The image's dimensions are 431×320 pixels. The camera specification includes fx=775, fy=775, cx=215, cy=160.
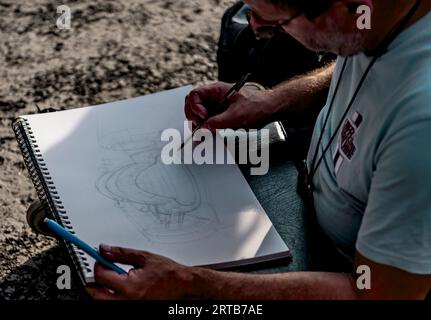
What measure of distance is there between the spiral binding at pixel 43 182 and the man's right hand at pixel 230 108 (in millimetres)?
292

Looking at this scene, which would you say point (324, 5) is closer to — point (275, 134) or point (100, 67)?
point (275, 134)

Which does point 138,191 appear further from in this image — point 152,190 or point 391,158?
point 391,158

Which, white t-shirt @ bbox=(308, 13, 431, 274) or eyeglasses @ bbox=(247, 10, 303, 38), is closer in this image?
white t-shirt @ bbox=(308, 13, 431, 274)

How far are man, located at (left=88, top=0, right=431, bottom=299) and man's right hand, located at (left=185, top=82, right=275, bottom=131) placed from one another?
21cm

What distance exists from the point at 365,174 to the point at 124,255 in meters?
0.38

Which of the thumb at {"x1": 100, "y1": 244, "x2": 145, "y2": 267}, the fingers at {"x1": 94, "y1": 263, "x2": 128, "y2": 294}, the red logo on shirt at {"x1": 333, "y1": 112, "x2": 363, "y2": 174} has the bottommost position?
the fingers at {"x1": 94, "y1": 263, "x2": 128, "y2": 294}

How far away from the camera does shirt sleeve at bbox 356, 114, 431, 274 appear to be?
1.02 meters

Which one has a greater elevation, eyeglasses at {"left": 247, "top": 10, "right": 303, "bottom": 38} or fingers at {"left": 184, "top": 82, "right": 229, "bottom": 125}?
eyeglasses at {"left": 247, "top": 10, "right": 303, "bottom": 38}

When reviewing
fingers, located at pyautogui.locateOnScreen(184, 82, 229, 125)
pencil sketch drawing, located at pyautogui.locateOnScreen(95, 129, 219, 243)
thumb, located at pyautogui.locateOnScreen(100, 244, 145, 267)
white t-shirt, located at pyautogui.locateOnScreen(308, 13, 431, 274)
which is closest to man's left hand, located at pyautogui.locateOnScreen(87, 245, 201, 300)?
thumb, located at pyautogui.locateOnScreen(100, 244, 145, 267)

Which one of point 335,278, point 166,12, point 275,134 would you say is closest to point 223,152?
point 275,134

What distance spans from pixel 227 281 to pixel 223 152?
0.34m

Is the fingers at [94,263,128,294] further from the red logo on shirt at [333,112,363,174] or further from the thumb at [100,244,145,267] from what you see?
the red logo on shirt at [333,112,363,174]

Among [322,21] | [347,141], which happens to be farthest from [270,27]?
[347,141]

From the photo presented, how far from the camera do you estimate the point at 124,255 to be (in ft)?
3.82
